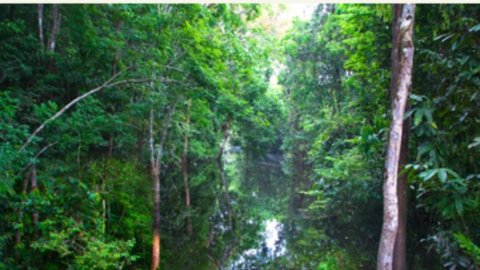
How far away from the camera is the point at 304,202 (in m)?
14.7

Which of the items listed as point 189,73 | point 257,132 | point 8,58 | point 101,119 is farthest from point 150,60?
point 257,132

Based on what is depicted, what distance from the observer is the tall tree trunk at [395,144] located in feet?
13.4

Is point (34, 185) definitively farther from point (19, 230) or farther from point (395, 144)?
point (395, 144)

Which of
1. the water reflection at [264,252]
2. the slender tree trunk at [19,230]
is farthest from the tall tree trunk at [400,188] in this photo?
the slender tree trunk at [19,230]

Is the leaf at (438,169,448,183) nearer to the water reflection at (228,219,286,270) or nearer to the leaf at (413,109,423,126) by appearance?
the leaf at (413,109,423,126)

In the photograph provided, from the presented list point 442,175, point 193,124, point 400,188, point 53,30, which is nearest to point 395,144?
point 442,175

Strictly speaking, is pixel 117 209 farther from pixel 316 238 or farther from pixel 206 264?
pixel 316 238

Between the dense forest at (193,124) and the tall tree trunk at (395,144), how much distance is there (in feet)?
0.05

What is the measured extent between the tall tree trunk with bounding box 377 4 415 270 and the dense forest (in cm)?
2

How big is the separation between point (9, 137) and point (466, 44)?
528cm

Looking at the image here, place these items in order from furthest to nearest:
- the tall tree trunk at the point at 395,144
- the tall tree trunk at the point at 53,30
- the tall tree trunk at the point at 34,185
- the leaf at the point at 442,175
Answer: the tall tree trunk at the point at 53,30, the tall tree trunk at the point at 34,185, the tall tree trunk at the point at 395,144, the leaf at the point at 442,175

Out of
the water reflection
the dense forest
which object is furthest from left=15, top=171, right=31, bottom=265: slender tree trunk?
the water reflection

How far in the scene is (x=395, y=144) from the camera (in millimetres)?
4137

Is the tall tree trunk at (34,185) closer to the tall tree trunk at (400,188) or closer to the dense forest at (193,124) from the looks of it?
the dense forest at (193,124)
